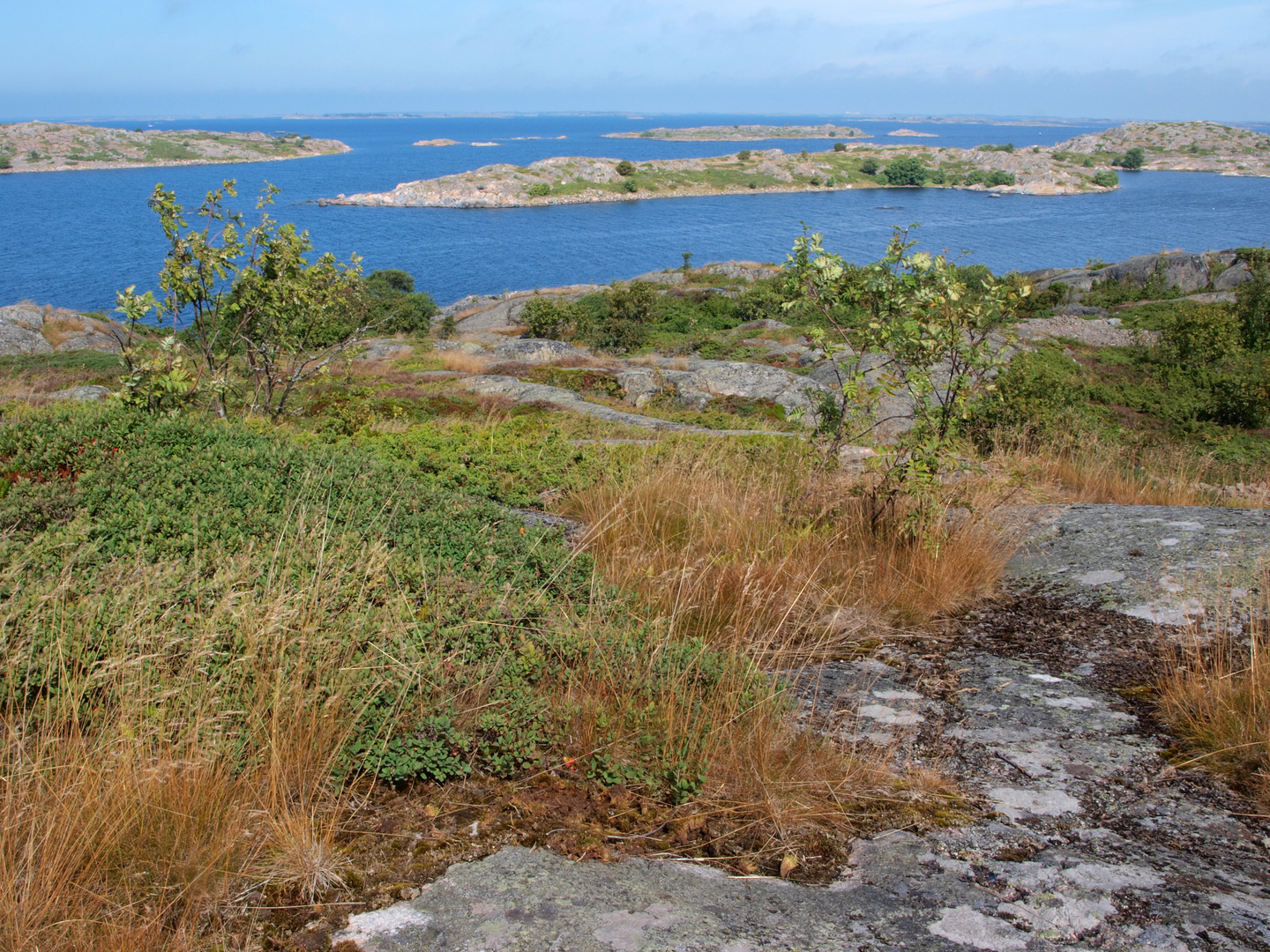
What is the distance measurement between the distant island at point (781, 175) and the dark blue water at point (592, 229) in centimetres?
593

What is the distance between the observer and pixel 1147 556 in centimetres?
558

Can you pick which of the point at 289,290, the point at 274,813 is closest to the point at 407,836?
the point at 274,813

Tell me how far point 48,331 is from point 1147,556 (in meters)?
45.0

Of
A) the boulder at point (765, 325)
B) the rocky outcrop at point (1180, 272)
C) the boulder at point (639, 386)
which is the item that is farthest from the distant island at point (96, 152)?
the boulder at point (639, 386)

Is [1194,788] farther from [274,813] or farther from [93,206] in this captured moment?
[93,206]

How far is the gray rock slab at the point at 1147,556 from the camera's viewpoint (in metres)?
4.88

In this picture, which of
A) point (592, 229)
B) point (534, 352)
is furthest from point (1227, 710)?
point (592, 229)

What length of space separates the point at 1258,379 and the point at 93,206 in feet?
439

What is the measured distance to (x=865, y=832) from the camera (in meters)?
2.82

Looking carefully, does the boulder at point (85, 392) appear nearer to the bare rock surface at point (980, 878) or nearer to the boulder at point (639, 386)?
the boulder at point (639, 386)

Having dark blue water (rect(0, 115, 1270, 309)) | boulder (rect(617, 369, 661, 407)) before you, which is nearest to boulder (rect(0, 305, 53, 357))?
dark blue water (rect(0, 115, 1270, 309))

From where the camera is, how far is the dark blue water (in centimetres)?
7138

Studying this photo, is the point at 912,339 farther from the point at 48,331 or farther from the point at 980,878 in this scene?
the point at 48,331

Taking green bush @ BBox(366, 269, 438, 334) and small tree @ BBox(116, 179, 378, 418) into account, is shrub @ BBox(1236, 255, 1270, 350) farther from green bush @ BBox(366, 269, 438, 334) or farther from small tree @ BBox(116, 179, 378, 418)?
green bush @ BBox(366, 269, 438, 334)
